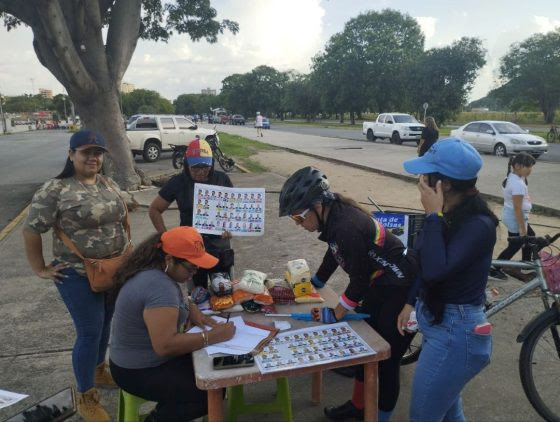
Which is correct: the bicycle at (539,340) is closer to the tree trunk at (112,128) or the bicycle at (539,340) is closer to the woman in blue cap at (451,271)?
the woman in blue cap at (451,271)

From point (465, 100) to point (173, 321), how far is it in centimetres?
4507

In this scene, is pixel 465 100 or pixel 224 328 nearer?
pixel 224 328

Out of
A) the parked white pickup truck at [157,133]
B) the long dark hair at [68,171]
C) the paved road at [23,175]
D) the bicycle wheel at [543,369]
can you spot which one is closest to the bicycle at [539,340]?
the bicycle wheel at [543,369]

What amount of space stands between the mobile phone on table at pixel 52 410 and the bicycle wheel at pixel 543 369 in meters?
3.05

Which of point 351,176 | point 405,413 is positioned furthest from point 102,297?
point 351,176

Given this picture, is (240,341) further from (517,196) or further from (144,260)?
(517,196)

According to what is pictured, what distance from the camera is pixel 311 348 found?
2301 millimetres

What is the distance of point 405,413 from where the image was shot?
3.11 m

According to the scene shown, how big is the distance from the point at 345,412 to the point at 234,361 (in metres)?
1.22

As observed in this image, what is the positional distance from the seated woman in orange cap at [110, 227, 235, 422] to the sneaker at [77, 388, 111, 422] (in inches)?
28.5

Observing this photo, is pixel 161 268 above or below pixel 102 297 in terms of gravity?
above

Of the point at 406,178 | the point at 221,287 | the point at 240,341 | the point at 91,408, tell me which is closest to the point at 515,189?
the point at 221,287

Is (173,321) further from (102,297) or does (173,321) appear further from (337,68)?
(337,68)

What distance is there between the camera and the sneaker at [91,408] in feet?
9.64
